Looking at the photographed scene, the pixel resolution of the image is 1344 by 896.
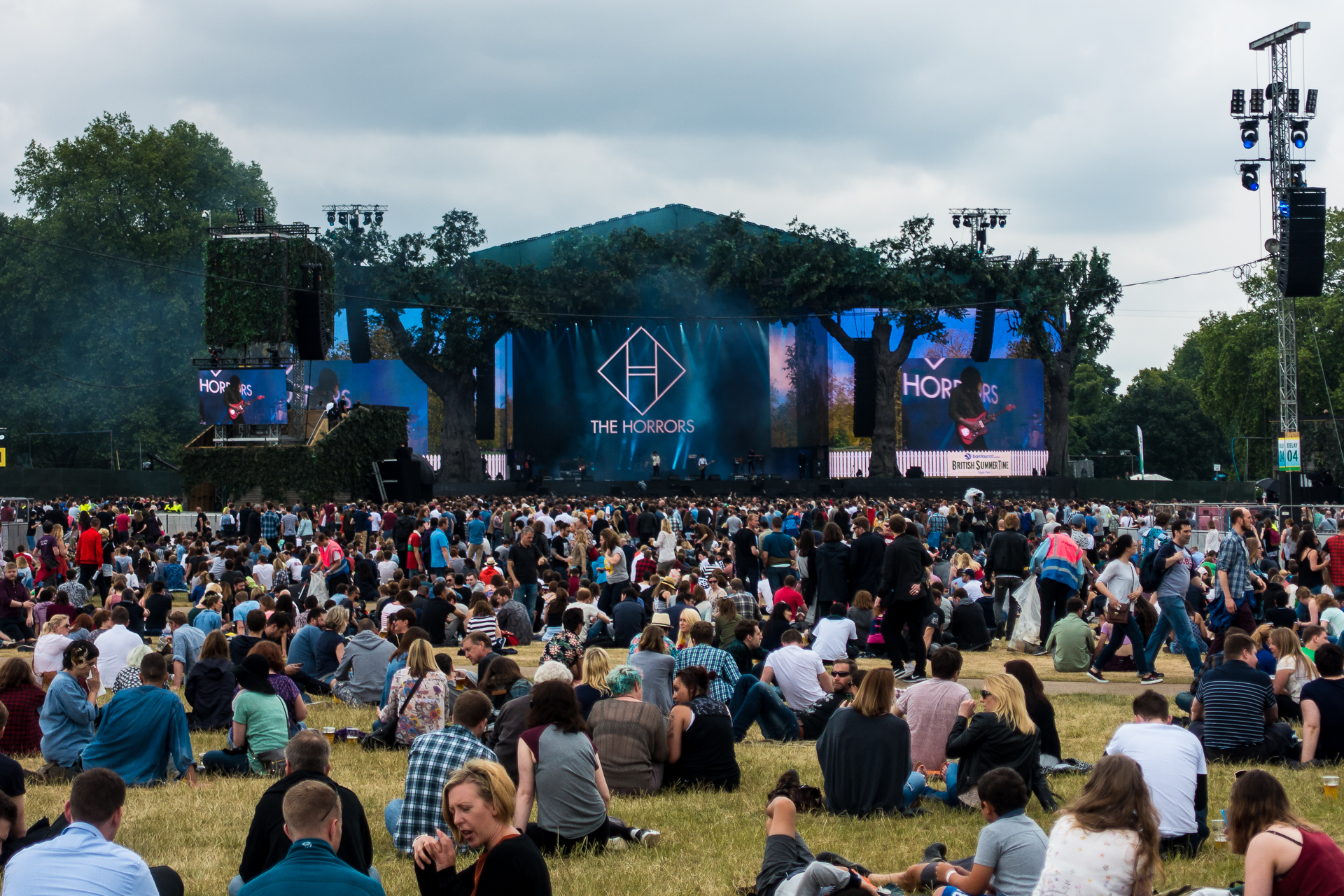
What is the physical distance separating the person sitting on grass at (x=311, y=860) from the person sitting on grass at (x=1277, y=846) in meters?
2.69

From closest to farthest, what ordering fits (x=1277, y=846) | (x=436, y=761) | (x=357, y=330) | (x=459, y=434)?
(x=1277, y=846) → (x=436, y=761) → (x=459, y=434) → (x=357, y=330)

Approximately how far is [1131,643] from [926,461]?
104 feet

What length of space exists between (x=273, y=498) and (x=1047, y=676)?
78.9ft

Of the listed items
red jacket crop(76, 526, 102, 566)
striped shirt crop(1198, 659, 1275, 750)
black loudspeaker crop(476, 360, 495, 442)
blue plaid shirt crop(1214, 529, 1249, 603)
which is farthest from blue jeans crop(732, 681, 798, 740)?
black loudspeaker crop(476, 360, 495, 442)

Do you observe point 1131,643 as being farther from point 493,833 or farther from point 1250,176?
point 1250,176

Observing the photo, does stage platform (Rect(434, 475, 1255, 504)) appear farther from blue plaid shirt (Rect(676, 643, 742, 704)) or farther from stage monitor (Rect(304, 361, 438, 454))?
blue plaid shirt (Rect(676, 643, 742, 704))

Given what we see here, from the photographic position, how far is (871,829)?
648cm

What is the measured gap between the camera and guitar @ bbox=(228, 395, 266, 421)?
33.0 metres

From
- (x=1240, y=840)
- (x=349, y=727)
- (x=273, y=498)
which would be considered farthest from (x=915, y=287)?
(x=1240, y=840)

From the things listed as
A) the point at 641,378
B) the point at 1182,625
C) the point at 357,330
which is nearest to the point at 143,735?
the point at 1182,625

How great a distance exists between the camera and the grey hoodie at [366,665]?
1071 cm

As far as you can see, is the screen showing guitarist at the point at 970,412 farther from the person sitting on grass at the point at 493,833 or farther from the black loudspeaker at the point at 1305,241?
the person sitting on grass at the point at 493,833

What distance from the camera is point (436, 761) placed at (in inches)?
221

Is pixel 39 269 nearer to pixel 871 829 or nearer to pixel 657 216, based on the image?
pixel 657 216
